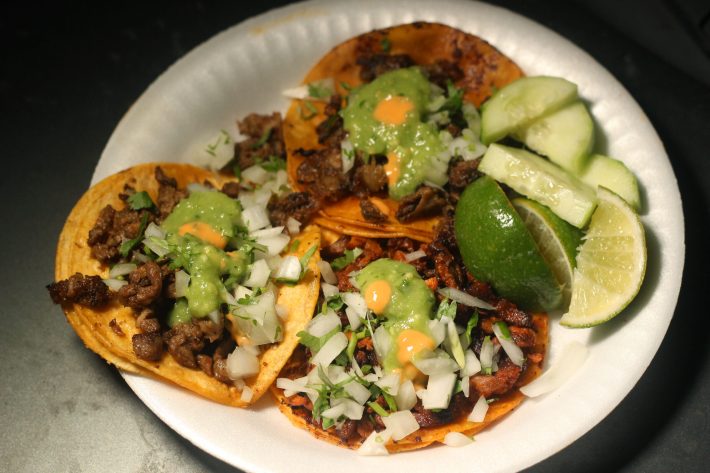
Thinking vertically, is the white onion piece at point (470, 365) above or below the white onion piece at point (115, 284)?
below

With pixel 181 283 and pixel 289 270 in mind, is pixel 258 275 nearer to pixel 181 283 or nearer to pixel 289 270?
pixel 289 270

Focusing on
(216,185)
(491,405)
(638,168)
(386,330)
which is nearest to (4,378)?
(216,185)

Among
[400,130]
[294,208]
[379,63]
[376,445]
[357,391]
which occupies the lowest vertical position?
[376,445]

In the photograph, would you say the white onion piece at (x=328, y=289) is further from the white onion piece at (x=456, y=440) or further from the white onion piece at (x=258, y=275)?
the white onion piece at (x=456, y=440)

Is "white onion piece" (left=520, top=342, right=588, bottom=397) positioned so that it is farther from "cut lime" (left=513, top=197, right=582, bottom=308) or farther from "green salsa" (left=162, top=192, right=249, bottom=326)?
"green salsa" (left=162, top=192, right=249, bottom=326)

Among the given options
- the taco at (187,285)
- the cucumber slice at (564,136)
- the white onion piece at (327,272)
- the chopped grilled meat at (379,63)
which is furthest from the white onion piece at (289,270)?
the cucumber slice at (564,136)

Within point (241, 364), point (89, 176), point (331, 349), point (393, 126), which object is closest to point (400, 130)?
point (393, 126)

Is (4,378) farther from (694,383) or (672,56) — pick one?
(672,56)
